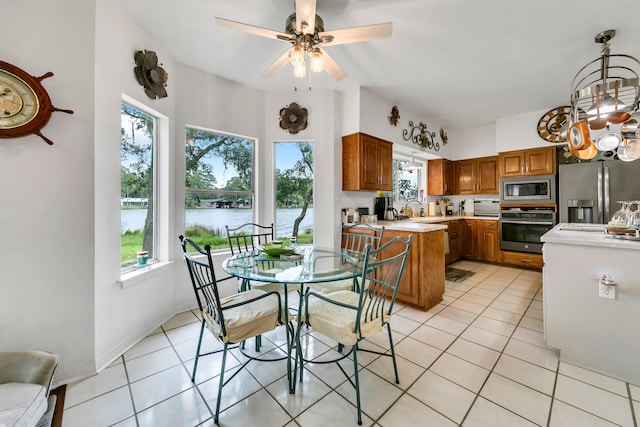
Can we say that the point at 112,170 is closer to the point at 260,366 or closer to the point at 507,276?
the point at 260,366

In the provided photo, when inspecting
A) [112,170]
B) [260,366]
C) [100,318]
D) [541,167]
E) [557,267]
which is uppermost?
[541,167]

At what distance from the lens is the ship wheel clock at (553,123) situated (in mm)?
3936

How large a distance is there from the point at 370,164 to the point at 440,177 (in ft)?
8.05

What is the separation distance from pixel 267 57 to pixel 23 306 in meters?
2.82

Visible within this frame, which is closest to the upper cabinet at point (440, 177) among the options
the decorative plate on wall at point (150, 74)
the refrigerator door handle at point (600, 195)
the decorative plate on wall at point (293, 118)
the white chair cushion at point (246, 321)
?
the refrigerator door handle at point (600, 195)

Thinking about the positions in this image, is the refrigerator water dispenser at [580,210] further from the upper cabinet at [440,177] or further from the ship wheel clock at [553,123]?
the upper cabinet at [440,177]

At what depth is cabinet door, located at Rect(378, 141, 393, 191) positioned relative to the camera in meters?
3.74

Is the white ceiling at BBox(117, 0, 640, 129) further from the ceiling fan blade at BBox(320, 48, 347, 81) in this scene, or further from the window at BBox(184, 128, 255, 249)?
the window at BBox(184, 128, 255, 249)

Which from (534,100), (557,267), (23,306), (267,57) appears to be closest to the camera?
(23,306)

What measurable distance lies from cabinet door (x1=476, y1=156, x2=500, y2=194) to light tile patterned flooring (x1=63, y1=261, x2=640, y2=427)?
3279 mm

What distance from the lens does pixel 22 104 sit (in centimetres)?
154

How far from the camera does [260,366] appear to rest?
6.19 ft

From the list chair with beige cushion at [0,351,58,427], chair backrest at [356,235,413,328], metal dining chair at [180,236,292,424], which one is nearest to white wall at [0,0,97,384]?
chair with beige cushion at [0,351,58,427]

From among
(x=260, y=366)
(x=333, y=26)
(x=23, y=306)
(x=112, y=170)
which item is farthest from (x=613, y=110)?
(x=23, y=306)
